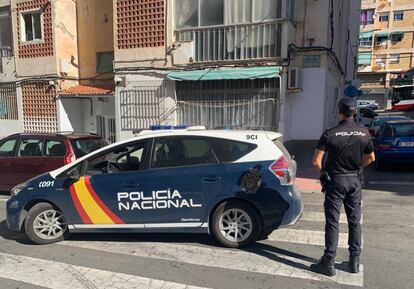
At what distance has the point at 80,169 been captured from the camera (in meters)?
5.30

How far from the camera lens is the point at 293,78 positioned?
456 inches

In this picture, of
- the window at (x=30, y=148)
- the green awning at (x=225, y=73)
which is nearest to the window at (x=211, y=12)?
the green awning at (x=225, y=73)

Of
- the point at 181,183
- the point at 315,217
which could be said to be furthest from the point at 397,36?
the point at 181,183

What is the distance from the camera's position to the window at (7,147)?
8.77m

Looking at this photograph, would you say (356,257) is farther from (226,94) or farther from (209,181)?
(226,94)

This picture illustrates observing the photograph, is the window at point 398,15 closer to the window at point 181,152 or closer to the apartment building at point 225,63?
the apartment building at point 225,63

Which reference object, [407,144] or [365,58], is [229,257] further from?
[365,58]

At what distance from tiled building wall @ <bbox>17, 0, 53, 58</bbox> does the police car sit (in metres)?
11.7

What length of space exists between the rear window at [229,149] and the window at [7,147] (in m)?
6.02

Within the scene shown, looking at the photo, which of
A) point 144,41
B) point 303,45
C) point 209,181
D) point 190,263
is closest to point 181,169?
point 209,181

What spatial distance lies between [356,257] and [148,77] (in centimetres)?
1078

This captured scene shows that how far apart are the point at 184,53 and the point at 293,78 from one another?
3.83 meters

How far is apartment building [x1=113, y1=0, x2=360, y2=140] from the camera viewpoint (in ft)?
38.2

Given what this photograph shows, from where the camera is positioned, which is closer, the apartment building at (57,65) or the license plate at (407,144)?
the license plate at (407,144)
